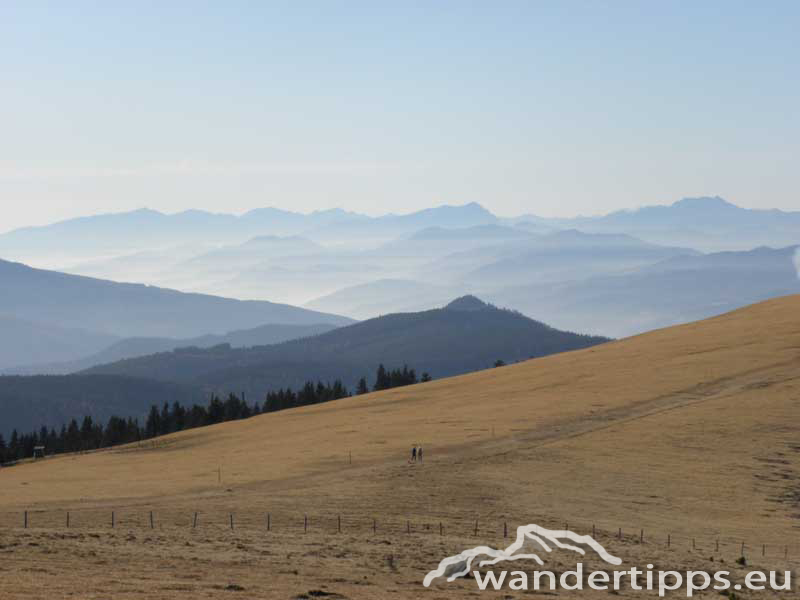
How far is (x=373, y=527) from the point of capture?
47.8 meters

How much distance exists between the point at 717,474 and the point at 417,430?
28097 mm

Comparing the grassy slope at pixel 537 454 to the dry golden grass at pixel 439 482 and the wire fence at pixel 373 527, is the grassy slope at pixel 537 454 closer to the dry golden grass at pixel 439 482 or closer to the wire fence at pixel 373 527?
the dry golden grass at pixel 439 482

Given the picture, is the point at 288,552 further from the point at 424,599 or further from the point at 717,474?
the point at 717,474

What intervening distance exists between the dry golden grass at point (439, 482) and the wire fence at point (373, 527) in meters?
0.21

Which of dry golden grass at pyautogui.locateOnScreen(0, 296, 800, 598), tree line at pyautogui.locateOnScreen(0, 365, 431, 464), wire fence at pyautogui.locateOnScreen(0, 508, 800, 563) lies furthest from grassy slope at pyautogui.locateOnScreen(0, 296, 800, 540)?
tree line at pyautogui.locateOnScreen(0, 365, 431, 464)

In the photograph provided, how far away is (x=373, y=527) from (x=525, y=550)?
8215mm

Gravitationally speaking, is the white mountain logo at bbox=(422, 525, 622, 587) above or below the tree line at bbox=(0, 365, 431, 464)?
below

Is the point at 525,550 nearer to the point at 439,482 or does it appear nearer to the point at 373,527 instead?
the point at 373,527

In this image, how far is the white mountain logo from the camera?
129 feet

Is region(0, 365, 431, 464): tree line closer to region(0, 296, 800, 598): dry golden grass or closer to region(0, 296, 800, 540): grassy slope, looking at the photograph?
region(0, 296, 800, 540): grassy slope

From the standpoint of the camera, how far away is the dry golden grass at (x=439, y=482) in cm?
4053

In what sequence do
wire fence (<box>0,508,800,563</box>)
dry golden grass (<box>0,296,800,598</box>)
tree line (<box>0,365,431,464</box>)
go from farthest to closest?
tree line (<box>0,365,431,464</box>) < wire fence (<box>0,508,800,563</box>) < dry golden grass (<box>0,296,800,598</box>)

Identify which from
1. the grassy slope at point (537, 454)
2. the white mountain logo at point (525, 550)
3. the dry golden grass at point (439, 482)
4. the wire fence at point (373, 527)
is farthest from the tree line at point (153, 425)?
the white mountain logo at point (525, 550)

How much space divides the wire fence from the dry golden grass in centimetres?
21
